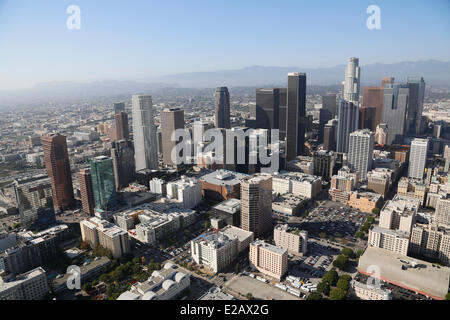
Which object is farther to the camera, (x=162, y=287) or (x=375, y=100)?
(x=375, y=100)

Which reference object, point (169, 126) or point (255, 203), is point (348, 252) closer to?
point (255, 203)

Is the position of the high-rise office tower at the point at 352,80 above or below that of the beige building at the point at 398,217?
above

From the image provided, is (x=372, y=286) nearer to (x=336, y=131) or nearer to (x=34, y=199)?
(x=34, y=199)

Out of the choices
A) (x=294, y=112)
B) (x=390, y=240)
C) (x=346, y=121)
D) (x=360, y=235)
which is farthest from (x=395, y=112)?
(x=390, y=240)

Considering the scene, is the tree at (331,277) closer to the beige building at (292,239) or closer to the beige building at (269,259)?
the beige building at (269,259)


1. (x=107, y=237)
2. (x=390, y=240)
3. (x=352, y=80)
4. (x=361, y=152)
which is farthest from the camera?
(x=352, y=80)

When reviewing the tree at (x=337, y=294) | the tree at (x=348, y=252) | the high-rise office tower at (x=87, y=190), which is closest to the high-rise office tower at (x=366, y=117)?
the tree at (x=348, y=252)
